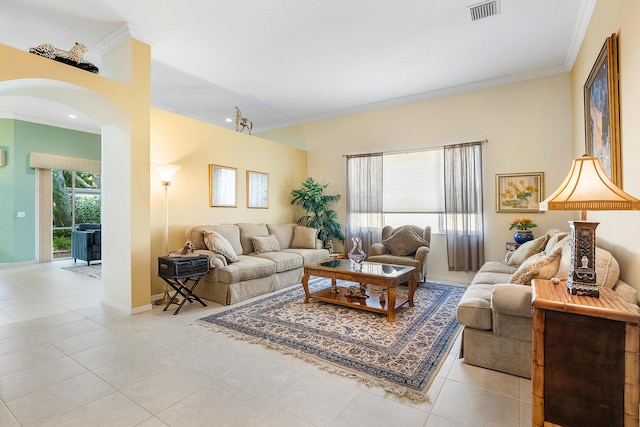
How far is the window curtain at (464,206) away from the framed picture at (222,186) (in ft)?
11.8

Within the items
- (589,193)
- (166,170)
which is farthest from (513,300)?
(166,170)

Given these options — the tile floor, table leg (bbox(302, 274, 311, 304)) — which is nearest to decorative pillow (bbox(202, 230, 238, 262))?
table leg (bbox(302, 274, 311, 304))

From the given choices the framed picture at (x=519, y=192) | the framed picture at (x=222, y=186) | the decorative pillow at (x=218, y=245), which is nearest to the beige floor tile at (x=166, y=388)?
the decorative pillow at (x=218, y=245)

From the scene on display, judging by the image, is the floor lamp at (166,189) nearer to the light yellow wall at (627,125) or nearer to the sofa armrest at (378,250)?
the sofa armrest at (378,250)

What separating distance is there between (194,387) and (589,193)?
267 centimetres

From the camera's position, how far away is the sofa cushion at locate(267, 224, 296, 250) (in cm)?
560

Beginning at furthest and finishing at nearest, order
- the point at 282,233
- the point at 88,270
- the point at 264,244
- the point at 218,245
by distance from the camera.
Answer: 1. the point at 88,270
2. the point at 282,233
3. the point at 264,244
4. the point at 218,245

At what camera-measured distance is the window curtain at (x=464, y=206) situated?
4840 mm

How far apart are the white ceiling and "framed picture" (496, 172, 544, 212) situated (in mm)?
1471

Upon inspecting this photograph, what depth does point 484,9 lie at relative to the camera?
3.12m

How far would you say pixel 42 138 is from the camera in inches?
270

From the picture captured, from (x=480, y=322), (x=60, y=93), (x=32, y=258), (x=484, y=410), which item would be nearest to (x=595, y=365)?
(x=484, y=410)

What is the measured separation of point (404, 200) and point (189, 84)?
164 inches

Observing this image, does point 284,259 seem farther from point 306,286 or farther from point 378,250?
point 378,250
